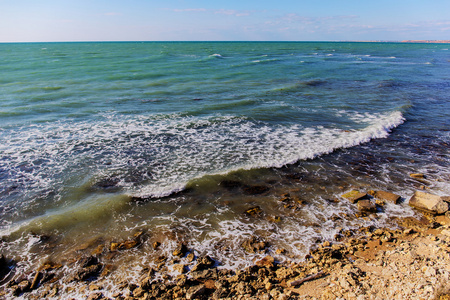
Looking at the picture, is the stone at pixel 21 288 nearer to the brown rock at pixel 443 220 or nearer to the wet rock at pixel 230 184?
the wet rock at pixel 230 184

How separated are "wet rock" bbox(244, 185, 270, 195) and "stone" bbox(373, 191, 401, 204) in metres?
3.37

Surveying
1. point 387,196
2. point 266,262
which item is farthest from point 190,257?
point 387,196

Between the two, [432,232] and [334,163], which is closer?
[432,232]

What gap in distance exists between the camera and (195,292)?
4.87 meters

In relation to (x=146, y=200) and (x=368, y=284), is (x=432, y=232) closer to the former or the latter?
(x=368, y=284)

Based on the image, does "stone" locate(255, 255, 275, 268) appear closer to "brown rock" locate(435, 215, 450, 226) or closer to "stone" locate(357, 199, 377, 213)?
"stone" locate(357, 199, 377, 213)

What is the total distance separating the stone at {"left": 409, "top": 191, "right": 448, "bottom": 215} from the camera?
7210 mm

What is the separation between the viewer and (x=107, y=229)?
6.92m

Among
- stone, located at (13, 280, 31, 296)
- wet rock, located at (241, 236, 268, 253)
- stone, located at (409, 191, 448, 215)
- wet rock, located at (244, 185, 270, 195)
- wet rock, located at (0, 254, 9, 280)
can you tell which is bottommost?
stone, located at (13, 280, 31, 296)

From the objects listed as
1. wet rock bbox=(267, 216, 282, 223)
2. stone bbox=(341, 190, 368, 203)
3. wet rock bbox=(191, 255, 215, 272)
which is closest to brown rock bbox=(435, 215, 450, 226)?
stone bbox=(341, 190, 368, 203)

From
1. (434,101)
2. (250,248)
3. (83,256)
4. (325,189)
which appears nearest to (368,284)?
(250,248)

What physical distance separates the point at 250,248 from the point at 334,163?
6.03m

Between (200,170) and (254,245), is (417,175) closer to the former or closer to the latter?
(254,245)

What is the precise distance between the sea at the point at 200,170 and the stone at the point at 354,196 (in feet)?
0.80
